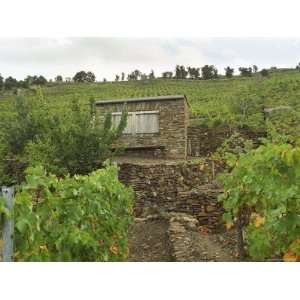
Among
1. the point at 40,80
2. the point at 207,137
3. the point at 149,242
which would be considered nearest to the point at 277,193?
the point at 149,242

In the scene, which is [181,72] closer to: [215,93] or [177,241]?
[215,93]

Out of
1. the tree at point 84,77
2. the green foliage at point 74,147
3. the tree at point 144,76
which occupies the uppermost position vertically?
the tree at point 144,76

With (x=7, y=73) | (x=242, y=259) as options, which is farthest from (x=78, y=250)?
(x=7, y=73)

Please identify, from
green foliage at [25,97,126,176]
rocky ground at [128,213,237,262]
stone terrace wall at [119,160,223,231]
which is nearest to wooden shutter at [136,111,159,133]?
stone terrace wall at [119,160,223,231]

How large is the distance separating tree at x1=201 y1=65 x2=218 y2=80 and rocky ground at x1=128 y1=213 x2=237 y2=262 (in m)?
22.5

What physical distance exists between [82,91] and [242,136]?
38.4 feet

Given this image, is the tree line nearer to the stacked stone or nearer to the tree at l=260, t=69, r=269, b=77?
the tree at l=260, t=69, r=269, b=77

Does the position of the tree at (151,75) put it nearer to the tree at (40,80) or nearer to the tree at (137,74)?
the tree at (137,74)

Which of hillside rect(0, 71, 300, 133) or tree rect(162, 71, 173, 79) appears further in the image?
tree rect(162, 71, 173, 79)

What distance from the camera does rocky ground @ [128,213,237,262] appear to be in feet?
20.6

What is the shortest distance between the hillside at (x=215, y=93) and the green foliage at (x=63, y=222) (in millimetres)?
10803

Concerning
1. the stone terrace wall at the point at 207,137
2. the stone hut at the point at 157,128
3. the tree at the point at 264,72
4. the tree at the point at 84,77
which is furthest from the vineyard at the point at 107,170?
the stone hut at the point at 157,128

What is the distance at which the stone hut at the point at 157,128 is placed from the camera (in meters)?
13.2

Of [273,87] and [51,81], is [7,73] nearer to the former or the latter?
[51,81]
